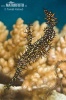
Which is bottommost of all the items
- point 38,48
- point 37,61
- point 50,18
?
point 37,61

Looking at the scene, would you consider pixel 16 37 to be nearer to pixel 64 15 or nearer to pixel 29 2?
pixel 29 2

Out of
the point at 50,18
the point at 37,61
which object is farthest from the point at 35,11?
the point at 37,61

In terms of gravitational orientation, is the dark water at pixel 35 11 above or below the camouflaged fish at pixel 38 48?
above

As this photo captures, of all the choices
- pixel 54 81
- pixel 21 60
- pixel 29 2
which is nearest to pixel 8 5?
pixel 29 2

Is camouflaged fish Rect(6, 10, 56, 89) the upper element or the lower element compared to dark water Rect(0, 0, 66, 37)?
lower

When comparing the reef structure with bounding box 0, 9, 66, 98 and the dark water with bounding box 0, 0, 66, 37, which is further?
the dark water with bounding box 0, 0, 66, 37

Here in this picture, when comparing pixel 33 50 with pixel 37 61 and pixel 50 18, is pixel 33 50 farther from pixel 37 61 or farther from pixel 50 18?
pixel 50 18
